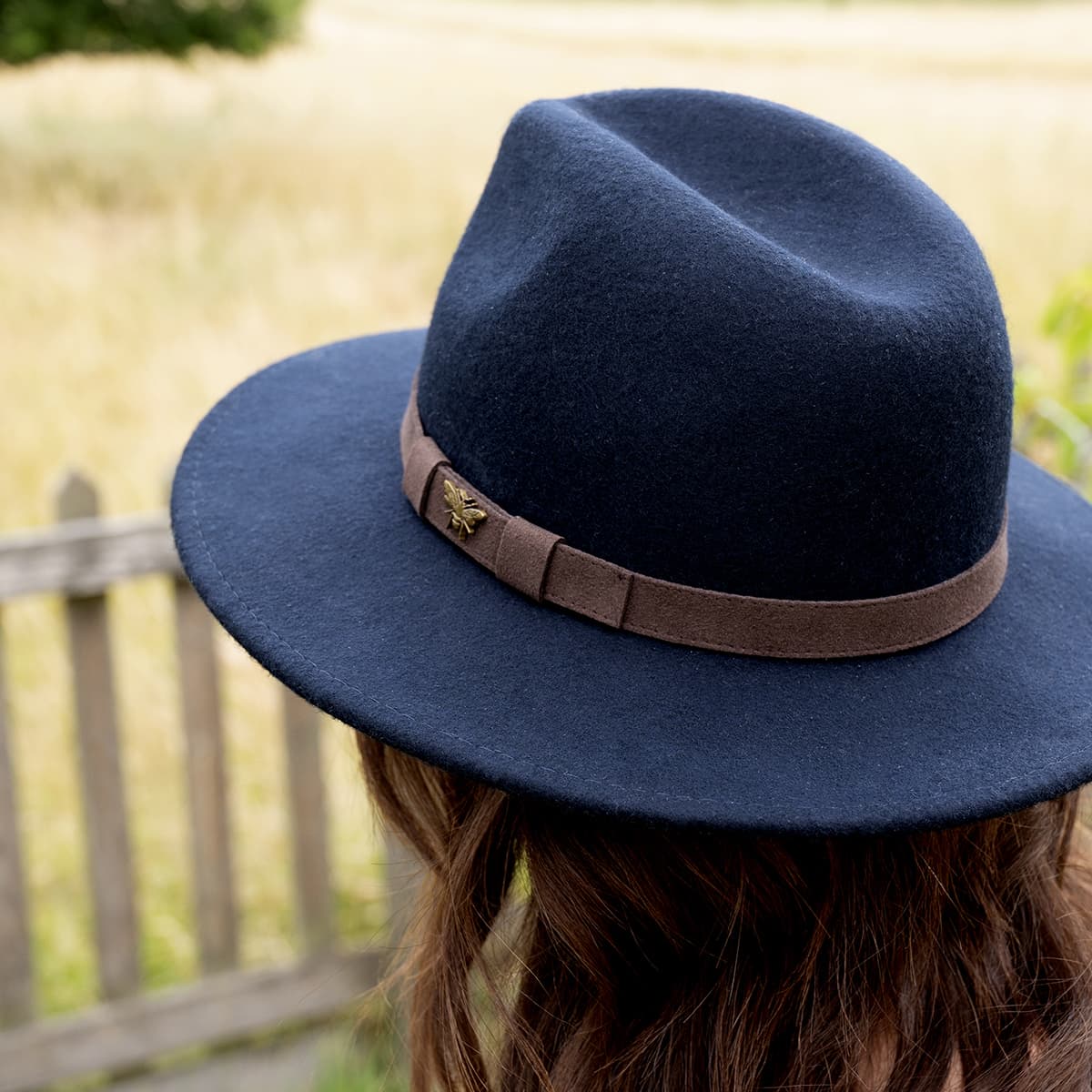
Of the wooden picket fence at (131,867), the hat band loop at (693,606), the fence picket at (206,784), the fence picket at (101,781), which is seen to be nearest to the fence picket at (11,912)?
the wooden picket fence at (131,867)

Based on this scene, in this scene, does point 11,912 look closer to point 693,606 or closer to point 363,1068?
point 363,1068

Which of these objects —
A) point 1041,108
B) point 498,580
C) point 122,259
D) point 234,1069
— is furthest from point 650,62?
point 498,580

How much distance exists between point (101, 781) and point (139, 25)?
10157 millimetres

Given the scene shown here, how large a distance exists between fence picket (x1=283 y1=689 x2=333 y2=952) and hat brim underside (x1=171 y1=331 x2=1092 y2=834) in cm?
172

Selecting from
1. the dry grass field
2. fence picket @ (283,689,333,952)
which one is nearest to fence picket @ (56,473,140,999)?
the dry grass field

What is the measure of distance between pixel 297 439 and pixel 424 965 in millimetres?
632

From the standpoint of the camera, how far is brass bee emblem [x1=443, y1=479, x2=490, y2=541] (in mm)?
1143

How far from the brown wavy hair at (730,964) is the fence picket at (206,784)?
1.76m

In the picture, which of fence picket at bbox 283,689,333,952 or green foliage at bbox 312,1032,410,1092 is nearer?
green foliage at bbox 312,1032,410,1092

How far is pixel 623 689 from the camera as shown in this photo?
3.49 feet

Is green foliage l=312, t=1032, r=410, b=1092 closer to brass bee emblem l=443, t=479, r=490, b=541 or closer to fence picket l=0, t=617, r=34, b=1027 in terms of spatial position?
fence picket l=0, t=617, r=34, b=1027

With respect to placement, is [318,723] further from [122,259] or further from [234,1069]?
[122,259]

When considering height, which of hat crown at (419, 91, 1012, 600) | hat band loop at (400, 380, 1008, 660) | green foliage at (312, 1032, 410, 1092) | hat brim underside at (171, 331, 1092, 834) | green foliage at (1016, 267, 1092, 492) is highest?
hat crown at (419, 91, 1012, 600)

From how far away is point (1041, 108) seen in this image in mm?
12328
